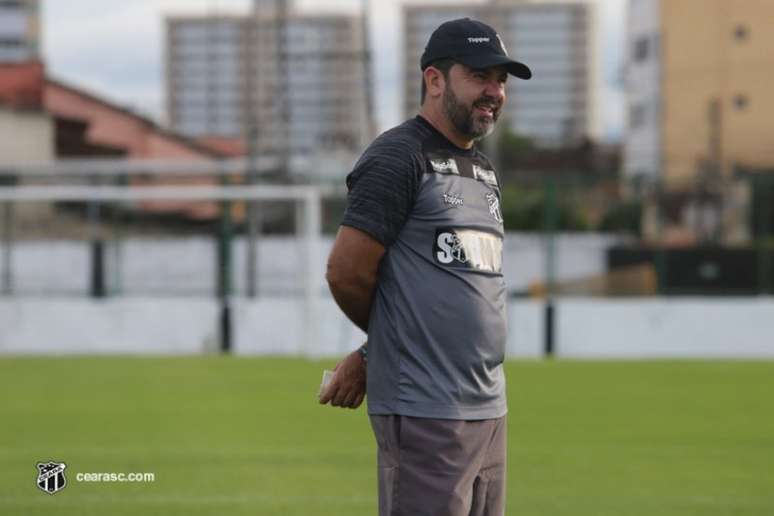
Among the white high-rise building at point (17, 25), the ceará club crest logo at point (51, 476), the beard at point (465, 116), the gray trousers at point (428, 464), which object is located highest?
the white high-rise building at point (17, 25)

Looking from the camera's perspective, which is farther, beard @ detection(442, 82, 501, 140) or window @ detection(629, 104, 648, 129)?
window @ detection(629, 104, 648, 129)

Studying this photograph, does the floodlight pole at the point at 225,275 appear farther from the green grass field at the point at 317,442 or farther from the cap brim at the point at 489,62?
the cap brim at the point at 489,62

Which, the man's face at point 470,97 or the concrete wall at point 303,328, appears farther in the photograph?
the concrete wall at point 303,328

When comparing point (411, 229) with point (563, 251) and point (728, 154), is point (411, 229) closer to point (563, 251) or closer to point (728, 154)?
point (563, 251)

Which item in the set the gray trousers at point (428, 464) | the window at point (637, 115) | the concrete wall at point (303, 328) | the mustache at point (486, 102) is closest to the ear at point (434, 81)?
the mustache at point (486, 102)

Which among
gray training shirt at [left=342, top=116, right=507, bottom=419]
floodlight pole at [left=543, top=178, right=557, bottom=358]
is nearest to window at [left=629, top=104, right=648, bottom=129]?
floodlight pole at [left=543, top=178, right=557, bottom=358]

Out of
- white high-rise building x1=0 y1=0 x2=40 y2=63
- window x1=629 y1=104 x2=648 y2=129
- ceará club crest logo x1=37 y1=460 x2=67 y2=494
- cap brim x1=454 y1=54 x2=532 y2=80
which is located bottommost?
ceará club crest logo x1=37 y1=460 x2=67 y2=494

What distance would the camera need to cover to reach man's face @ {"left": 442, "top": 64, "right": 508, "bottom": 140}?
13.1 ft

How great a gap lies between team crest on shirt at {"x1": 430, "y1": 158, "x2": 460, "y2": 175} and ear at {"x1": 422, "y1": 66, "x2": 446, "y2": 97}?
194 mm

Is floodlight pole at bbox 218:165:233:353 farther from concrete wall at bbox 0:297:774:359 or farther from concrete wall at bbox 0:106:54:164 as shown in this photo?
concrete wall at bbox 0:106:54:164

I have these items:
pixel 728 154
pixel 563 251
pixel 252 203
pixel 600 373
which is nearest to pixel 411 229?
pixel 600 373

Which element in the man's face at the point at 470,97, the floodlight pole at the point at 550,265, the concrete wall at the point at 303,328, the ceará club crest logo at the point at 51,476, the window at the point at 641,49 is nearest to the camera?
the man's face at the point at 470,97

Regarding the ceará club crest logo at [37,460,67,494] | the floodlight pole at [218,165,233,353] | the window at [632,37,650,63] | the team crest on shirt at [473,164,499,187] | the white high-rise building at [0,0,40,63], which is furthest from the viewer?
the white high-rise building at [0,0,40,63]

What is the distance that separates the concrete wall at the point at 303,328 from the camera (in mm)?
19453
